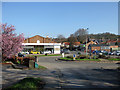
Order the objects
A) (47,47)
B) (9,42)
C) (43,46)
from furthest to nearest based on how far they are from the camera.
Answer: (43,46), (47,47), (9,42)

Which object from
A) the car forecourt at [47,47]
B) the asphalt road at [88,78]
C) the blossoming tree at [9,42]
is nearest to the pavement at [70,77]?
the asphalt road at [88,78]

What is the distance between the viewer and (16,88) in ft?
27.6

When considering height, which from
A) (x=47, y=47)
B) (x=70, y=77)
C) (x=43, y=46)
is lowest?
(x=70, y=77)

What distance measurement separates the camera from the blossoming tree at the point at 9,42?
1958 cm

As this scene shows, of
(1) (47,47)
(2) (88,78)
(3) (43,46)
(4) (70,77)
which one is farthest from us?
(3) (43,46)

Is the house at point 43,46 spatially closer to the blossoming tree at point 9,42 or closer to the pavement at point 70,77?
the blossoming tree at point 9,42

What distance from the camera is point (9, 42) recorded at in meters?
19.7

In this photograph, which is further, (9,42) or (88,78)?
(9,42)

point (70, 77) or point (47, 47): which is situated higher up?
point (47, 47)

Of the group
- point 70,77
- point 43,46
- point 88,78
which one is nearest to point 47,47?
point 43,46

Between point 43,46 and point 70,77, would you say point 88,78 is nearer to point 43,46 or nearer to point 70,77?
point 70,77

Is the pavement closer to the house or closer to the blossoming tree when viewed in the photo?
the blossoming tree

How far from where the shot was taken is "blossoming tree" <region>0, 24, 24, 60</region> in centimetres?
1958

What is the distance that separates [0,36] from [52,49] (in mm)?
42163
